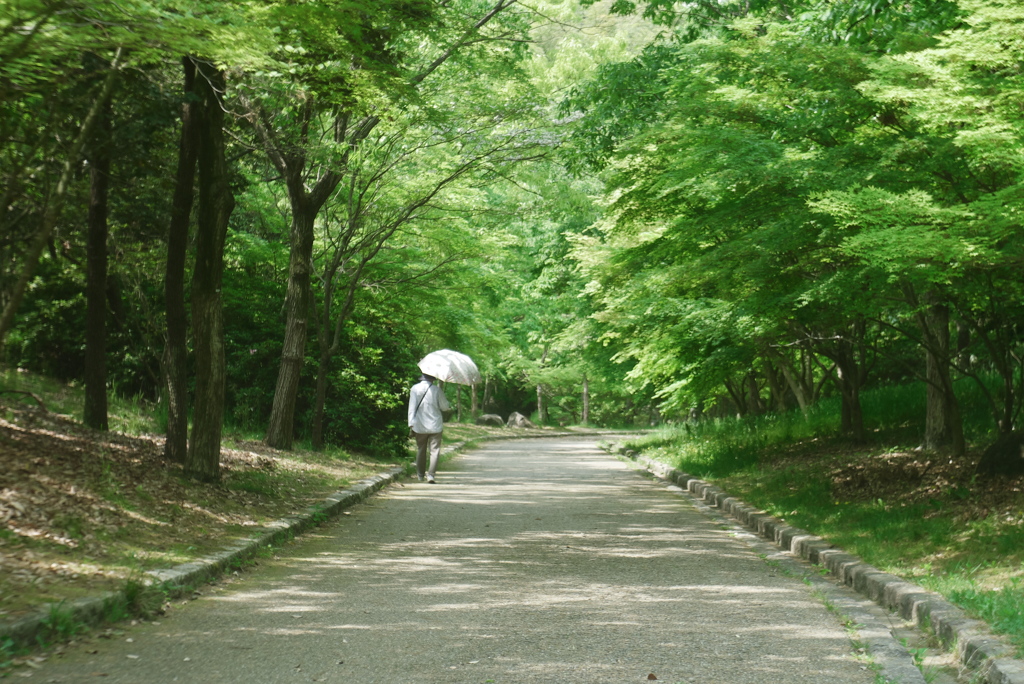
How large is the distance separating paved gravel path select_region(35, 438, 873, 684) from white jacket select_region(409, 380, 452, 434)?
4.69 m

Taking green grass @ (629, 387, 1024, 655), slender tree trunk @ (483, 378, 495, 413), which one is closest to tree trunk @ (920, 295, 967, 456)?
green grass @ (629, 387, 1024, 655)

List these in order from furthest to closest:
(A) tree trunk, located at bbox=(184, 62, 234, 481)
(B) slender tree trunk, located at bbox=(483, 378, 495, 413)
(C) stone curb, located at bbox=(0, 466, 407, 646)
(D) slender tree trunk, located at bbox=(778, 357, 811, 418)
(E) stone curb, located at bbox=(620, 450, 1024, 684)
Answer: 1. (B) slender tree trunk, located at bbox=(483, 378, 495, 413)
2. (D) slender tree trunk, located at bbox=(778, 357, 811, 418)
3. (A) tree trunk, located at bbox=(184, 62, 234, 481)
4. (C) stone curb, located at bbox=(0, 466, 407, 646)
5. (E) stone curb, located at bbox=(620, 450, 1024, 684)

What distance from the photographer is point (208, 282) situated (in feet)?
37.3

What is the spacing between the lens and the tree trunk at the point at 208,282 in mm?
11305

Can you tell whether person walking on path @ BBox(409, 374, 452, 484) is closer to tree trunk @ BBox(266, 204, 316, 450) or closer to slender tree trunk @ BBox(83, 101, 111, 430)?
tree trunk @ BBox(266, 204, 316, 450)

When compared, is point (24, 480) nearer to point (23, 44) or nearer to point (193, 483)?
point (193, 483)

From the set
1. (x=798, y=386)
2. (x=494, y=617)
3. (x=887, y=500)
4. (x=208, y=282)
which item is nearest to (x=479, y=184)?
(x=798, y=386)

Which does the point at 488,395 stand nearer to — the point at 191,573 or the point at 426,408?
the point at 426,408

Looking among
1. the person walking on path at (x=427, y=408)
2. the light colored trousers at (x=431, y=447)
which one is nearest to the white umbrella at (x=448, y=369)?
the person walking on path at (x=427, y=408)

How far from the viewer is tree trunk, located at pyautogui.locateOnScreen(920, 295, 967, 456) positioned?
40.0ft

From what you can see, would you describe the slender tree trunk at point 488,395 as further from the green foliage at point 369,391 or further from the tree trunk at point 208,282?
the tree trunk at point 208,282

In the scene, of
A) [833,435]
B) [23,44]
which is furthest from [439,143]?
[23,44]

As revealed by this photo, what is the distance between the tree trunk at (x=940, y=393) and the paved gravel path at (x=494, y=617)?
11.5 feet

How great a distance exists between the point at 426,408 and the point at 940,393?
320 inches
